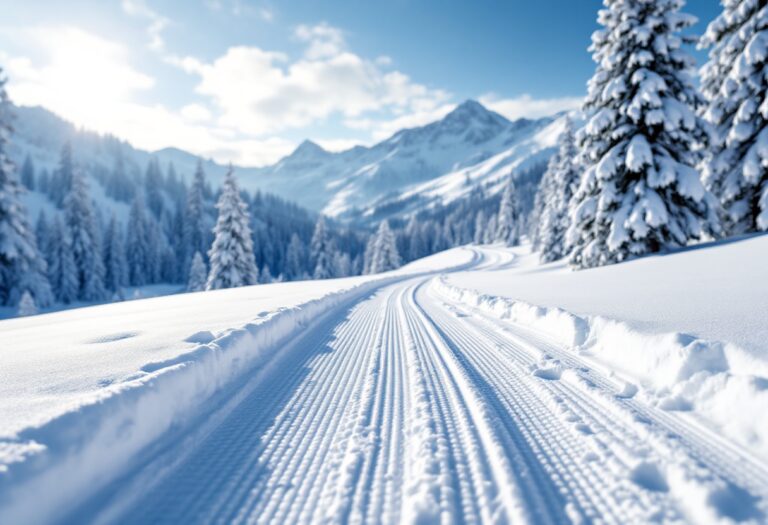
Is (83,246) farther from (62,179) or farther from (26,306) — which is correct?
(62,179)

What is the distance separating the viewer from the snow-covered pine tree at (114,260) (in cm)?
5169

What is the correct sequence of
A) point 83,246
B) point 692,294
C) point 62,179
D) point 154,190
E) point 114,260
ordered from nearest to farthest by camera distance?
point 692,294 < point 83,246 < point 114,260 < point 62,179 < point 154,190

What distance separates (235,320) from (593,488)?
6.44 meters

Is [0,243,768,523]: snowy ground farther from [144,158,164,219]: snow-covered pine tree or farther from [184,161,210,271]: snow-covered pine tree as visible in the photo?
[144,158,164,219]: snow-covered pine tree

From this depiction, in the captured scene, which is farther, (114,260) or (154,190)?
(154,190)

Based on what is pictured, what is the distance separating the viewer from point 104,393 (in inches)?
111

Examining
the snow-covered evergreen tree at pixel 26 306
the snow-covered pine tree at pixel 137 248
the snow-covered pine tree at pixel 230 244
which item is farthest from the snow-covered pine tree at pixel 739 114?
the snow-covered pine tree at pixel 137 248

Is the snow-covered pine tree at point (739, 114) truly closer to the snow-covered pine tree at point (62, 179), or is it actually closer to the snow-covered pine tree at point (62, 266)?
the snow-covered pine tree at point (62, 266)

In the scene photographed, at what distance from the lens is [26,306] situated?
24.4 metres

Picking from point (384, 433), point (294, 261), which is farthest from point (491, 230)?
point (384, 433)

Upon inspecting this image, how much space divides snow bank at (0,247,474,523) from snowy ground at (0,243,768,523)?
1 cm

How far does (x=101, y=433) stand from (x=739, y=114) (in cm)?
1814

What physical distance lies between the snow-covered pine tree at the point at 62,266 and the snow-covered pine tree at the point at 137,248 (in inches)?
837

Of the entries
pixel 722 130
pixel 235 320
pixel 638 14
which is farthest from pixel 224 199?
pixel 722 130
